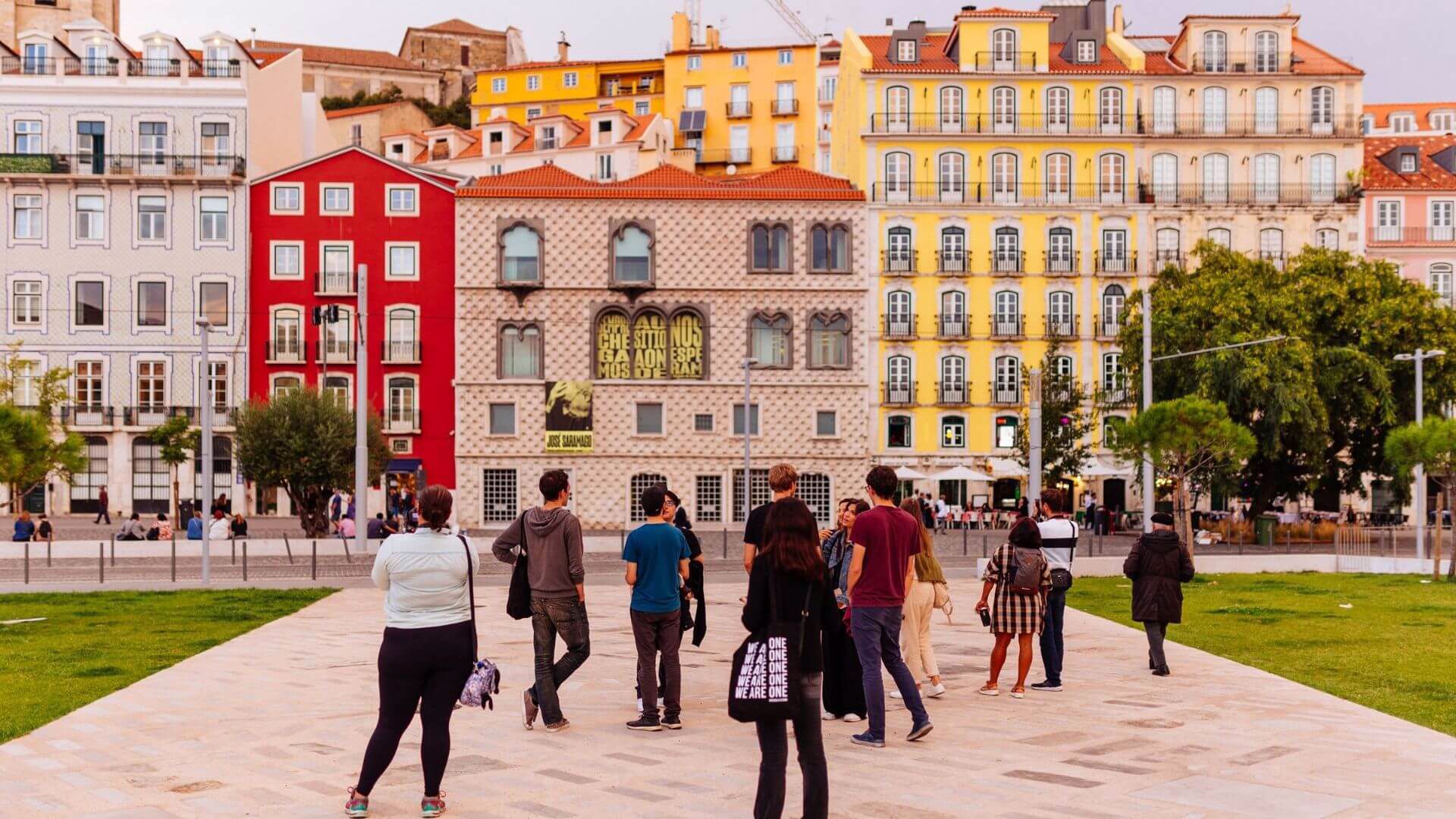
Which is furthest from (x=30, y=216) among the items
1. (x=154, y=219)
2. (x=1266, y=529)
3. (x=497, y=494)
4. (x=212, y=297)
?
(x=1266, y=529)

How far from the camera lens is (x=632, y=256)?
181ft

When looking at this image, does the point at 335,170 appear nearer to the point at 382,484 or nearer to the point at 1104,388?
the point at 382,484

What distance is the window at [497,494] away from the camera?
54.4 m

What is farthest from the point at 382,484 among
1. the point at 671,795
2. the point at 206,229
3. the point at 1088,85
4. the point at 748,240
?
the point at 671,795

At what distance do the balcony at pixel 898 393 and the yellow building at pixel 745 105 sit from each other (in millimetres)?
25971

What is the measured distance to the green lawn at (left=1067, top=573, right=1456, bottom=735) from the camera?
14.3 m

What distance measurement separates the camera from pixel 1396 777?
9867mm

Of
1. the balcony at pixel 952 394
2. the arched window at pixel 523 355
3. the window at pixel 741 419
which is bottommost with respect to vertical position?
the window at pixel 741 419

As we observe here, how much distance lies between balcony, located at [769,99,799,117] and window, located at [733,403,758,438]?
1309 inches

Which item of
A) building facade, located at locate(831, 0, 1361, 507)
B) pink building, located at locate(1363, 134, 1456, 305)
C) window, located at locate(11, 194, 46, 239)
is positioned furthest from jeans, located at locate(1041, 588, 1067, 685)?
pink building, located at locate(1363, 134, 1456, 305)

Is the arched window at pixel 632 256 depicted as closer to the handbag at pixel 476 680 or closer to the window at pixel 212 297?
the window at pixel 212 297

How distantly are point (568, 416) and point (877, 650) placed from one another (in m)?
44.3

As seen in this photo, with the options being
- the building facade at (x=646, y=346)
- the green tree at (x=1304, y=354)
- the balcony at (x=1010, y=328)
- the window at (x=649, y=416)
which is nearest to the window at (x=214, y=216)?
the building facade at (x=646, y=346)

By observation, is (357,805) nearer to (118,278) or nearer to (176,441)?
(176,441)
